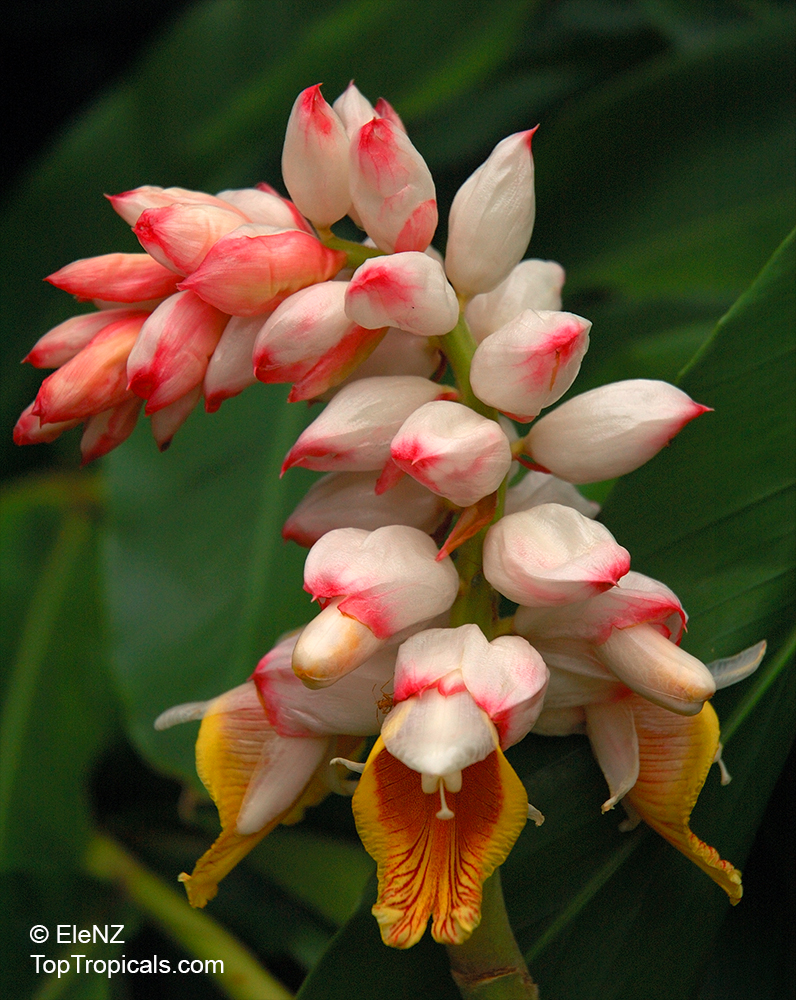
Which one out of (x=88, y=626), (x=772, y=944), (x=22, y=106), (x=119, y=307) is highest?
(x=22, y=106)

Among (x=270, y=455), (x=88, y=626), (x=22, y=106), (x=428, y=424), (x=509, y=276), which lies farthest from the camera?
(x=22, y=106)

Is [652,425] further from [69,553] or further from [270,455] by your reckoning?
[69,553]

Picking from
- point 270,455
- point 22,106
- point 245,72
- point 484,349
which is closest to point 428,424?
point 484,349

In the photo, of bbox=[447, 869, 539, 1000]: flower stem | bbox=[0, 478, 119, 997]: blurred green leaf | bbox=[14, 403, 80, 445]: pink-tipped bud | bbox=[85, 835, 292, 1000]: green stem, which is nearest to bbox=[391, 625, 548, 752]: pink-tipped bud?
bbox=[447, 869, 539, 1000]: flower stem

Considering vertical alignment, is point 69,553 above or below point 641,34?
below

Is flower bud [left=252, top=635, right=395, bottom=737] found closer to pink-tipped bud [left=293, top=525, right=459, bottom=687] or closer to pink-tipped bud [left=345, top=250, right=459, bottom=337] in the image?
pink-tipped bud [left=293, top=525, right=459, bottom=687]

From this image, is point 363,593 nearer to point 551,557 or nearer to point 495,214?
point 551,557

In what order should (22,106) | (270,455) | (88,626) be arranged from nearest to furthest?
(270,455), (88,626), (22,106)

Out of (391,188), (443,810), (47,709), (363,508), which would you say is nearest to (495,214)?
(391,188)

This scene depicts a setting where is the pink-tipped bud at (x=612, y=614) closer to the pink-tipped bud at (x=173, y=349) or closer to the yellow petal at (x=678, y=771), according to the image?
the yellow petal at (x=678, y=771)
